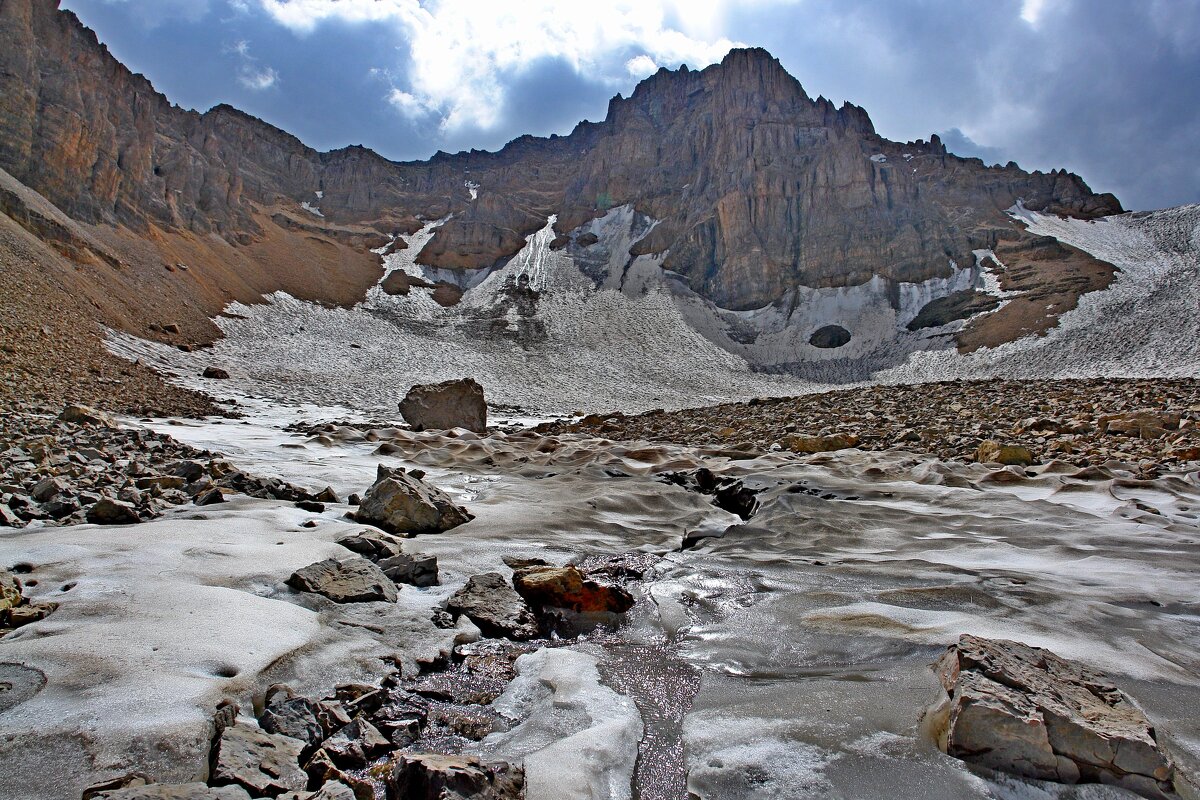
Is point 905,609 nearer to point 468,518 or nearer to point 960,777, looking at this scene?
point 960,777

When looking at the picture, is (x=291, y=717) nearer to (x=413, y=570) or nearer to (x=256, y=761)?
(x=256, y=761)

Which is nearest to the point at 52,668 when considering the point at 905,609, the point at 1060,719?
the point at 1060,719

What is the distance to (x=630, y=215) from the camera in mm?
69312

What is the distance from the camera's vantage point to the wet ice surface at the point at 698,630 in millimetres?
1985

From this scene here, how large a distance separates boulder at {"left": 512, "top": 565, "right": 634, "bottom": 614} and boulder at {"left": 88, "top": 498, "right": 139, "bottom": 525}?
2.63 m

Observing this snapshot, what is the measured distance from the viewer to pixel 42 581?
9.43 feet

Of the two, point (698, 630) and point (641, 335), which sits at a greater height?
point (641, 335)

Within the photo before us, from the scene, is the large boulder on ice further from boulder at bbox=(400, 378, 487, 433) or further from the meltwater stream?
boulder at bbox=(400, 378, 487, 433)

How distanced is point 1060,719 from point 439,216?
280ft

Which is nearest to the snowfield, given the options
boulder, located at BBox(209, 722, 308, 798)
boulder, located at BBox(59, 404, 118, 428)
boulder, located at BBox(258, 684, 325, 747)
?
boulder, located at BBox(59, 404, 118, 428)

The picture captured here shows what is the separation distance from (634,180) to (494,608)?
3017 inches

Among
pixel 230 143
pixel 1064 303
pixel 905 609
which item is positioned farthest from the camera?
pixel 230 143

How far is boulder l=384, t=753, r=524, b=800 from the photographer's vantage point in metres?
1.73

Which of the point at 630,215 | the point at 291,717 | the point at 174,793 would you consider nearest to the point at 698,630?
the point at 291,717
